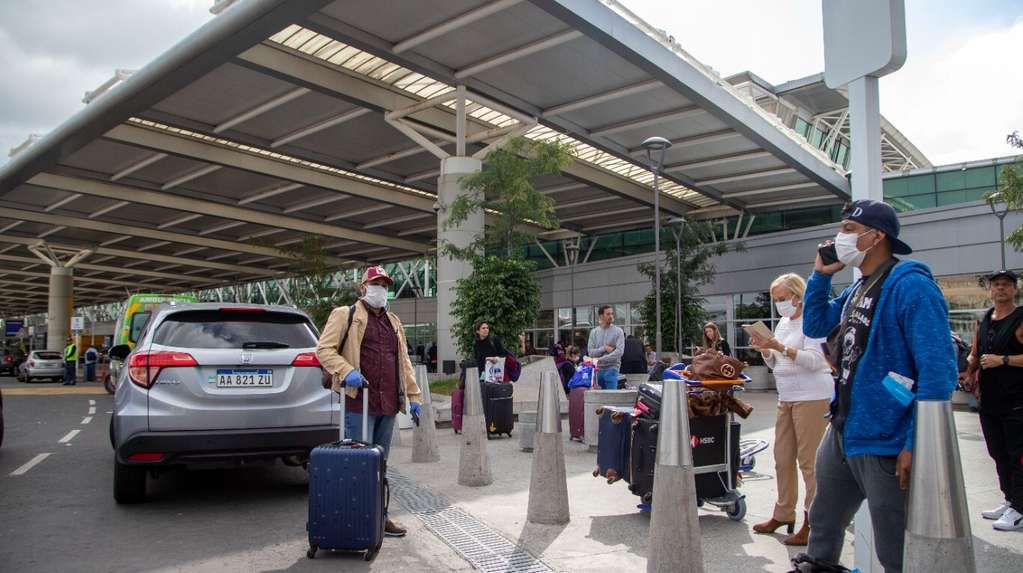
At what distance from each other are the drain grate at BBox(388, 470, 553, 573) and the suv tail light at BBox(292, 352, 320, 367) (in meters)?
1.46

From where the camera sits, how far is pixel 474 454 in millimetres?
7496

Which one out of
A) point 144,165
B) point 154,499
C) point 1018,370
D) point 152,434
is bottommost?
point 154,499

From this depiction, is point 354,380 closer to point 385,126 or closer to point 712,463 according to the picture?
point 712,463

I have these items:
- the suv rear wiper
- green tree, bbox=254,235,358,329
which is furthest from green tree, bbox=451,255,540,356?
green tree, bbox=254,235,358,329

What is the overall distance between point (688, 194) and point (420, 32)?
63.4 feet

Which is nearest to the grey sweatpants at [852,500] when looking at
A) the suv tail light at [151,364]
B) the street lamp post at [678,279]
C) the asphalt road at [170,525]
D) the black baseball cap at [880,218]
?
the black baseball cap at [880,218]

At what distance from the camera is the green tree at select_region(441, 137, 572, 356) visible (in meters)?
19.0

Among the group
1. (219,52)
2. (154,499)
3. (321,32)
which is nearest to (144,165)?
(219,52)

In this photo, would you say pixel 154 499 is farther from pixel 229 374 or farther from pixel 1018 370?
pixel 1018 370

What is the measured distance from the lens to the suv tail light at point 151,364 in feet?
20.2

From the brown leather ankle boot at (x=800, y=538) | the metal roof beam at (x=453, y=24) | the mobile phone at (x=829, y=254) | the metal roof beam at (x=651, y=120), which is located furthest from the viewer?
the metal roof beam at (x=651, y=120)

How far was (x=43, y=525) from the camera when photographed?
19.6ft

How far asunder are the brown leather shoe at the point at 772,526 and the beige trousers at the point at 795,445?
28mm

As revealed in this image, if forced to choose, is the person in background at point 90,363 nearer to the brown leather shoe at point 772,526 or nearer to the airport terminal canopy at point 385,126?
the airport terminal canopy at point 385,126
